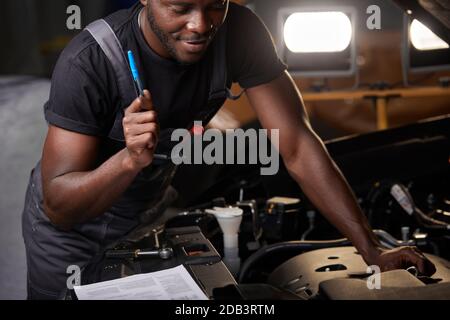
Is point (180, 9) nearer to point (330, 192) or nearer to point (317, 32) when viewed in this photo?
point (330, 192)

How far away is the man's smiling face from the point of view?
1.43 metres

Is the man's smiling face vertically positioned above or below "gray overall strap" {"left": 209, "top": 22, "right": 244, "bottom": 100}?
above

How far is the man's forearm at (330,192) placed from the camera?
1603mm

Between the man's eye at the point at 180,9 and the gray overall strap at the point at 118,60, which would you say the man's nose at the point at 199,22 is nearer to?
the man's eye at the point at 180,9

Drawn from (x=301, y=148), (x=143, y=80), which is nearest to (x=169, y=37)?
(x=143, y=80)

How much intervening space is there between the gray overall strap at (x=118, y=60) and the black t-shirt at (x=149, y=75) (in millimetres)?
12

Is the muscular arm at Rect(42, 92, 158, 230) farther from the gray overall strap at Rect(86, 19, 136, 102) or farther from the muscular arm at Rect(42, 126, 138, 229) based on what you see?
the gray overall strap at Rect(86, 19, 136, 102)

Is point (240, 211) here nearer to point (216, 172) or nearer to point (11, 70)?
point (216, 172)

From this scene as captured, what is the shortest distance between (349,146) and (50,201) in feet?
3.13

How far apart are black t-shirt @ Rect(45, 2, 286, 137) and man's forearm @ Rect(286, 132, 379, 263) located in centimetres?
20

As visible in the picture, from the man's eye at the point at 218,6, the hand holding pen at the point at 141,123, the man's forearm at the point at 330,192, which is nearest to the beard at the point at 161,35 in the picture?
the man's eye at the point at 218,6

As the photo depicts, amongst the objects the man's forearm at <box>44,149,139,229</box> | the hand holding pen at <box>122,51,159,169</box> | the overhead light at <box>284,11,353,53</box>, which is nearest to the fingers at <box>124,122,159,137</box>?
the hand holding pen at <box>122,51,159,169</box>

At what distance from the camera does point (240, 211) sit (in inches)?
65.2
